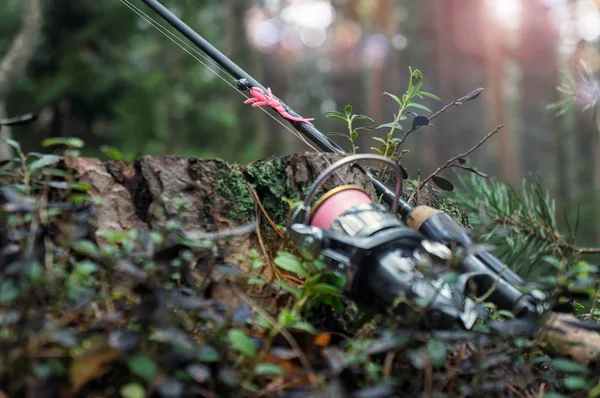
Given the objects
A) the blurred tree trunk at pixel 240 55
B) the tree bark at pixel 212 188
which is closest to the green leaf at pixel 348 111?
the tree bark at pixel 212 188

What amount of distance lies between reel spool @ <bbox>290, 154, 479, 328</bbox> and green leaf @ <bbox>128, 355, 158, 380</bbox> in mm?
451

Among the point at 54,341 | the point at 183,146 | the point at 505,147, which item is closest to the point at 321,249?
the point at 54,341

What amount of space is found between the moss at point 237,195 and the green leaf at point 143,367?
2.75ft

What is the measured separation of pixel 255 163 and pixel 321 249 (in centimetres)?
65

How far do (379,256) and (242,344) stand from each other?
0.36 metres

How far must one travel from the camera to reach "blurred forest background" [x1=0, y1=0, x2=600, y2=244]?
6129 millimetres

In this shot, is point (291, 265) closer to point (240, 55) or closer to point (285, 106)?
point (285, 106)

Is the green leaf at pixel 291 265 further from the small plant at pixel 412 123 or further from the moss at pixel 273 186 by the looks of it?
the small plant at pixel 412 123

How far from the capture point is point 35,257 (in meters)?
0.91

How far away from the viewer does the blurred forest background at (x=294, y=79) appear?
613 centimetres

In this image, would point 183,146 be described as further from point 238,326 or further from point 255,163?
point 238,326

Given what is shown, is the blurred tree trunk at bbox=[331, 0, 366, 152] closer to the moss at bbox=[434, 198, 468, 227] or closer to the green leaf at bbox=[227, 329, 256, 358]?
the moss at bbox=[434, 198, 468, 227]

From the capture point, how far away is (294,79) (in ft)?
71.8

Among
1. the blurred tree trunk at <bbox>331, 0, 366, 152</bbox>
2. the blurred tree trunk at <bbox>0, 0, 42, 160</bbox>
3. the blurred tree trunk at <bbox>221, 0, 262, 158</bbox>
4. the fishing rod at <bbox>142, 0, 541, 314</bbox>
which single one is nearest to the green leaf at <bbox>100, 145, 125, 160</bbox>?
the fishing rod at <bbox>142, 0, 541, 314</bbox>
